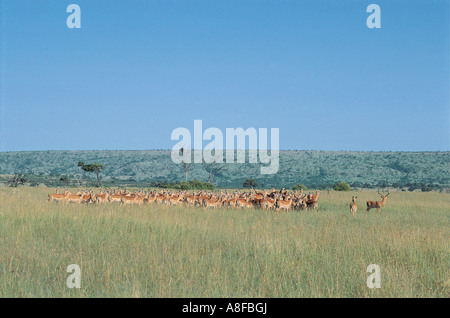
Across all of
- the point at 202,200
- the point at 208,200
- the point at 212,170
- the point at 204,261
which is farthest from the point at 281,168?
the point at 204,261

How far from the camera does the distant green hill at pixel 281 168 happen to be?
91875 mm

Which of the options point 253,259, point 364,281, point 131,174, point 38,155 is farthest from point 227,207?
point 38,155

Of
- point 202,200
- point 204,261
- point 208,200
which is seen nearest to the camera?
point 204,261

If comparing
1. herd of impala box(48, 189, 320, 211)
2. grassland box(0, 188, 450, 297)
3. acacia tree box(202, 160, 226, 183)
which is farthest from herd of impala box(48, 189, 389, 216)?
acacia tree box(202, 160, 226, 183)

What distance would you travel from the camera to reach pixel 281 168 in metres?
104

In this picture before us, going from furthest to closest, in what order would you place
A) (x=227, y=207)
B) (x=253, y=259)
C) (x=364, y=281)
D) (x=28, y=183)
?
(x=28, y=183) < (x=227, y=207) < (x=253, y=259) < (x=364, y=281)

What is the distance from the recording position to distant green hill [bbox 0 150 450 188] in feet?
301

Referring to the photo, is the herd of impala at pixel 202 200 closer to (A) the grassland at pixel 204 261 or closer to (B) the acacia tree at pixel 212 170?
(A) the grassland at pixel 204 261

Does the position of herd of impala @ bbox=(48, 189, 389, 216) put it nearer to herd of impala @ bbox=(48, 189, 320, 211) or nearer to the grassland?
herd of impala @ bbox=(48, 189, 320, 211)

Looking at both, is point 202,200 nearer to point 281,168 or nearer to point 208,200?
point 208,200

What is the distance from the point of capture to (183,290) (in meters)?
6.61

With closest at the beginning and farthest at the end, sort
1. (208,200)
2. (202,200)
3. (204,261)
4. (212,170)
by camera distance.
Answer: (204,261), (208,200), (202,200), (212,170)
